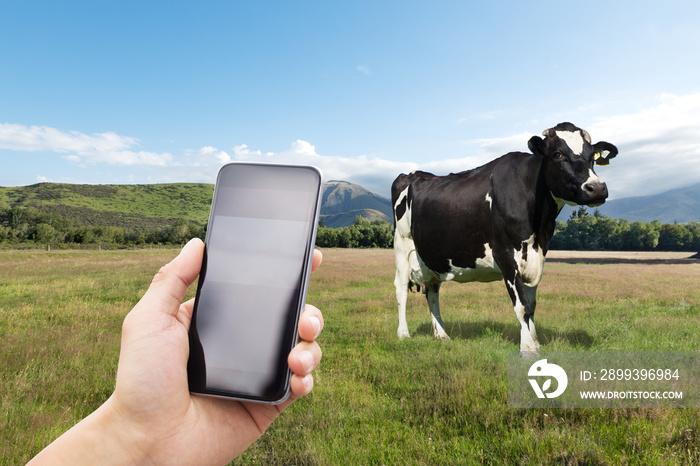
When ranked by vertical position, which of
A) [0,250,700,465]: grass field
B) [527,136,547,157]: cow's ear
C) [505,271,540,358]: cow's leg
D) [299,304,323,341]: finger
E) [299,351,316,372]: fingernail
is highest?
[527,136,547,157]: cow's ear

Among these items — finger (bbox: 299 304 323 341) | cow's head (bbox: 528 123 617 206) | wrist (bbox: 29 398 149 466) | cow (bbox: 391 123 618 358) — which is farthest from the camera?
cow (bbox: 391 123 618 358)

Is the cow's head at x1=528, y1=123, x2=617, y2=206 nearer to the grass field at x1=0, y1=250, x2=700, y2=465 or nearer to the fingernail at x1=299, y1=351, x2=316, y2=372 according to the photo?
the grass field at x1=0, y1=250, x2=700, y2=465

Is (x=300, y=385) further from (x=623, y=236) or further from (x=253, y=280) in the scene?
(x=623, y=236)

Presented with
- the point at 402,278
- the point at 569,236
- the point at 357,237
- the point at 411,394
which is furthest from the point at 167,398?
the point at 569,236

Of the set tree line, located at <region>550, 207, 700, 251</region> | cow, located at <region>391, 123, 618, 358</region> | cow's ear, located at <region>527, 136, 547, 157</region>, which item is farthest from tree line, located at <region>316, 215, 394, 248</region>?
cow's ear, located at <region>527, 136, 547, 157</region>

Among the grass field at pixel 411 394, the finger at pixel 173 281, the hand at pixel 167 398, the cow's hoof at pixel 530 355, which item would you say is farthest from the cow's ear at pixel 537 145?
the finger at pixel 173 281

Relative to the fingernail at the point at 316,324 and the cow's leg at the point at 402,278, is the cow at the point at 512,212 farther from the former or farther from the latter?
the fingernail at the point at 316,324

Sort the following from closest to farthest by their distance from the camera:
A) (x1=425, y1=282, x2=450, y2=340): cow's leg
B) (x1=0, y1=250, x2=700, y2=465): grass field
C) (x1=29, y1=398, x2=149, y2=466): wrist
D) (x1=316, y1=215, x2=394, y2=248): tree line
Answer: (x1=29, y1=398, x2=149, y2=466): wrist
(x1=0, y1=250, x2=700, y2=465): grass field
(x1=425, y1=282, x2=450, y2=340): cow's leg
(x1=316, y1=215, x2=394, y2=248): tree line

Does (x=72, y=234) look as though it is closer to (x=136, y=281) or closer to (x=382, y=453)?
(x=136, y=281)
